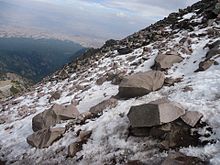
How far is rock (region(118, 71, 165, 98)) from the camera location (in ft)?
61.7

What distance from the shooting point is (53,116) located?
1956cm

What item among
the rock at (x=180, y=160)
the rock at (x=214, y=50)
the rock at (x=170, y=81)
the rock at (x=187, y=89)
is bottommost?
the rock at (x=180, y=160)

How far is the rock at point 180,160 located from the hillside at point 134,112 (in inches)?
1.4

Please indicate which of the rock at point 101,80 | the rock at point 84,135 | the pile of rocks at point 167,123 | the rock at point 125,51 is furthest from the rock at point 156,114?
the rock at point 125,51

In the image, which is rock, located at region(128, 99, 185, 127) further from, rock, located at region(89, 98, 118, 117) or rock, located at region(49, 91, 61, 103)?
rock, located at region(49, 91, 61, 103)

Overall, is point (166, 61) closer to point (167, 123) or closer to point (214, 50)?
point (214, 50)

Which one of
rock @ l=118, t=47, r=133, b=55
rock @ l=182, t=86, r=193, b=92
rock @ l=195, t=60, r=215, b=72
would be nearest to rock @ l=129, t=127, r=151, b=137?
rock @ l=182, t=86, r=193, b=92

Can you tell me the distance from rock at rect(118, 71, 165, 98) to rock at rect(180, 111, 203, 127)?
179 inches

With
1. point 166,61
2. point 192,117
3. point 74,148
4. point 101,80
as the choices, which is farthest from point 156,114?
point 101,80

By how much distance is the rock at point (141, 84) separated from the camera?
1880 cm

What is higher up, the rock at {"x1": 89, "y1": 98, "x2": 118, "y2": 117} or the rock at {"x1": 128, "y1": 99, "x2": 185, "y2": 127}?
the rock at {"x1": 128, "y1": 99, "x2": 185, "y2": 127}

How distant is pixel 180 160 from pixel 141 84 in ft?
23.8

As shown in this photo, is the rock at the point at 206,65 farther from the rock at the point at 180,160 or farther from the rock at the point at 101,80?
the rock at the point at 180,160

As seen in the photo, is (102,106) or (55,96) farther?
(55,96)
